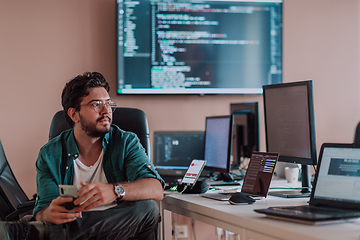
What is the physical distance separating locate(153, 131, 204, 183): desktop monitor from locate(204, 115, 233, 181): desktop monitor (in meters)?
0.17

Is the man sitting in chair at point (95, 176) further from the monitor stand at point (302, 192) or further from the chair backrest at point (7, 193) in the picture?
the monitor stand at point (302, 192)

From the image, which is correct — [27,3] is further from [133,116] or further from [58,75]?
[133,116]

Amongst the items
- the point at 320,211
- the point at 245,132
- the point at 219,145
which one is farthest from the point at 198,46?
the point at 320,211

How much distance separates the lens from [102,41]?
298 cm

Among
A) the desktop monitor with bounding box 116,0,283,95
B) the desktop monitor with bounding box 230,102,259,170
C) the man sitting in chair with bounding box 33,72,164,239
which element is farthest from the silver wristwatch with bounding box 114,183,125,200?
the desktop monitor with bounding box 116,0,283,95

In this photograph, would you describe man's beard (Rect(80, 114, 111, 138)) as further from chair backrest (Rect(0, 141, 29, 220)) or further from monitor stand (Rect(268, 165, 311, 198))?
monitor stand (Rect(268, 165, 311, 198))

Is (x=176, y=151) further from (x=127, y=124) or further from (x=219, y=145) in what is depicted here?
(x=127, y=124)

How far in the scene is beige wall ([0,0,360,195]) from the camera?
2844 mm

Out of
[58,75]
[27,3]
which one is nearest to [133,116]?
[58,75]

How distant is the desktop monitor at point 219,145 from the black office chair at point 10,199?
1.03 metres

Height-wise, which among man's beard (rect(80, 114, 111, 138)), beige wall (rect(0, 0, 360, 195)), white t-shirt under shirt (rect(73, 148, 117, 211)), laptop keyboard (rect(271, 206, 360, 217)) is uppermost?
beige wall (rect(0, 0, 360, 195))

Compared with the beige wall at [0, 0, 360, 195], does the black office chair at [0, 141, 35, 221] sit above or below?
below

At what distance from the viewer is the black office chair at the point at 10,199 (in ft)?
5.84

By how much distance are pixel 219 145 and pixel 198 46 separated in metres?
1.16
